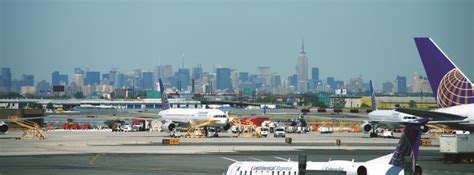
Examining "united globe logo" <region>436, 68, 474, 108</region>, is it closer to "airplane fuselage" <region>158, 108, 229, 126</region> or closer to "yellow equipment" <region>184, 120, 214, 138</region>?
"yellow equipment" <region>184, 120, 214, 138</region>

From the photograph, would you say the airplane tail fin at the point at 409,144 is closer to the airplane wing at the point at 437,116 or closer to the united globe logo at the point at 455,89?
the airplane wing at the point at 437,116

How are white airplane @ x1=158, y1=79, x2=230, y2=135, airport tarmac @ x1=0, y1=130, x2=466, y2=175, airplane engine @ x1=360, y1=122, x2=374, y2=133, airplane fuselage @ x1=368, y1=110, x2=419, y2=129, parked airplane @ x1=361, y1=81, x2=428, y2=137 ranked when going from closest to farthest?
1. airport tarmac @ x1=0, y1=130, x2=466, y2=175
2. parked airplane @ x1=361, y1=81, x2=428, y2=137
3. airplane fuselage @ x1=368, y1=110, x2=419, y2=129
4. white airplane @ x1=158, y1=79, x2=230, y2=135
5. airplane engine @ x1=360, y1=122, x2=374, y2=133

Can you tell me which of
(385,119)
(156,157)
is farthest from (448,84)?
(385,119)

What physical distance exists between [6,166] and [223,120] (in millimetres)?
76648

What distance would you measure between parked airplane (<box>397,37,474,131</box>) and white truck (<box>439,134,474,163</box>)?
18.5ft

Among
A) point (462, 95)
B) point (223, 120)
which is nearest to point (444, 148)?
point (462, 95)

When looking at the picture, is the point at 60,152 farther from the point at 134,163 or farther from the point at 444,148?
the point at 444,148

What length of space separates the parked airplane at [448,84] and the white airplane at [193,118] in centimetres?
8114

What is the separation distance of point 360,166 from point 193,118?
113m

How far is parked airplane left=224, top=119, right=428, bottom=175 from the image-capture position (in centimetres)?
4762

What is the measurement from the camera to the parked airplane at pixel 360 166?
47625mm

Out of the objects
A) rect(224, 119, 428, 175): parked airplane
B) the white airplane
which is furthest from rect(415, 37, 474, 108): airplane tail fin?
the white airplane

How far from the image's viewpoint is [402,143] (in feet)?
162

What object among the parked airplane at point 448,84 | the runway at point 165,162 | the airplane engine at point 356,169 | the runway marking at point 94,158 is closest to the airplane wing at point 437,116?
the parked airplane at point 448,84
